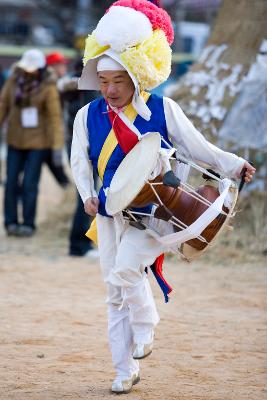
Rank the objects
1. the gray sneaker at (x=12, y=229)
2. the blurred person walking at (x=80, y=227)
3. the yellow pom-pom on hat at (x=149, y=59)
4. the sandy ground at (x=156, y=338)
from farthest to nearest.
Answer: the gray sneaker at (x=12, y=229) → the blurred person walking at (x=80, y=227) → the sandy ground at (x=156, y=338) → the yellow pom-pom on hat at (x=149, y=59)

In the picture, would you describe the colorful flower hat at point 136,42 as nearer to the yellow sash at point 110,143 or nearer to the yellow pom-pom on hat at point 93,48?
the yellow pom-pom on hat at point 93,48

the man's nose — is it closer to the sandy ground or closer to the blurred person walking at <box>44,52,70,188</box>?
the sandy ground

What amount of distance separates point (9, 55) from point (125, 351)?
13.9 m

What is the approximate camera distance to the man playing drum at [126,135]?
14.6ft

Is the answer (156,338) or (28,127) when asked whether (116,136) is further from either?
(28,127)

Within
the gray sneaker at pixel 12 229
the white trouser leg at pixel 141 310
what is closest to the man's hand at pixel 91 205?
the white trouser leg at pixel 141 310

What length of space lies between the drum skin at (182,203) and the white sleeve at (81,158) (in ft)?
1.19

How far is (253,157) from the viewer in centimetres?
920

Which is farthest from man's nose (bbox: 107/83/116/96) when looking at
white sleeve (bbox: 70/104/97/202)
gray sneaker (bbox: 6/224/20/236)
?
gray sneaker (bbox: 6/224/20/236)

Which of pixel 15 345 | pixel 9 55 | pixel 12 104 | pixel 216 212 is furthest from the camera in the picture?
pixel 9 55

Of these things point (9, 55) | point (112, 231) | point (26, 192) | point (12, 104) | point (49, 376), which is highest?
point (112, 231)

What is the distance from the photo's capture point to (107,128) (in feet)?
14.9

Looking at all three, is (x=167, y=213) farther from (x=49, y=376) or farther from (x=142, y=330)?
(x=49, y=376)

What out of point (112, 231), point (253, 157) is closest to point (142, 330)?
point (112, 231)
